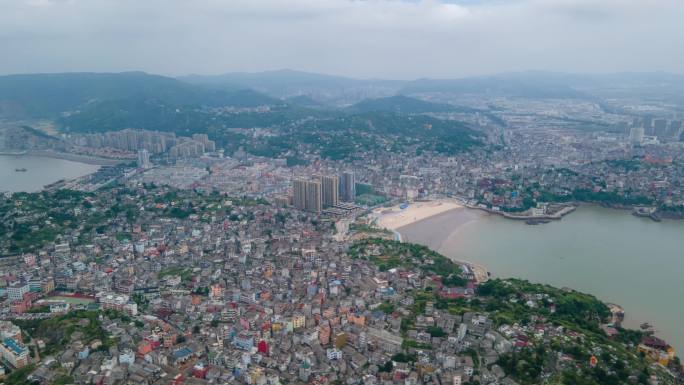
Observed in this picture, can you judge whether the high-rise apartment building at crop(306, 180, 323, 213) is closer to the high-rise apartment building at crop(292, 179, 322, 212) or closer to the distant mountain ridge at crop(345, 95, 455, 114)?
the high-rise apartment building at crop(292, 179, 322, 212)

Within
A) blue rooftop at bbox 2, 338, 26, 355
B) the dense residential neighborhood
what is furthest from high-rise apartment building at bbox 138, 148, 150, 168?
blue rooftop at bbox 2, 338, 26, 355

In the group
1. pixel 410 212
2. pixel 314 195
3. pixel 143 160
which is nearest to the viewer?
pixel 314 195

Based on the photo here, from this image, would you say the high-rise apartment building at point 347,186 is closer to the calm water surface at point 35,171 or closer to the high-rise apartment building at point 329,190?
the high-rise apartment building at point 329,190

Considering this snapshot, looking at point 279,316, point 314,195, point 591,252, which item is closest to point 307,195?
point 314,195

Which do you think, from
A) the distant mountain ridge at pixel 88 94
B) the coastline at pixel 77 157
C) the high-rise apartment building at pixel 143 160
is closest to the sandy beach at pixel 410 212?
the high-rise apartment building at pixel 143 160

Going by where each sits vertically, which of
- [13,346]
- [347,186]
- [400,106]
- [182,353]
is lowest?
[182,353]

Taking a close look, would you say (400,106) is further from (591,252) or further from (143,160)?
(591,252)
